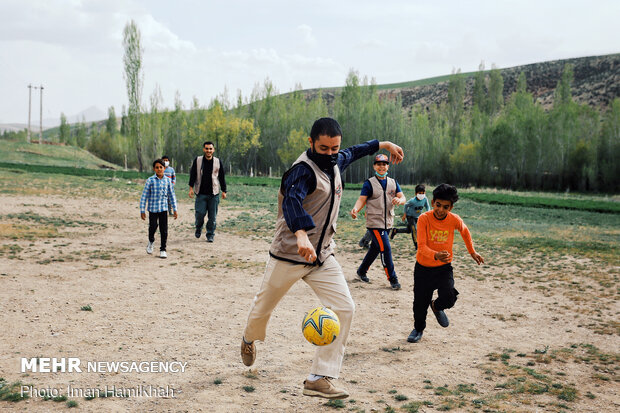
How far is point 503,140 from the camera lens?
55.6 m

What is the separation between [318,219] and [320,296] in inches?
26.7

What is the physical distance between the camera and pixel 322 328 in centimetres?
411

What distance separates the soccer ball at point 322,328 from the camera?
13.5ft

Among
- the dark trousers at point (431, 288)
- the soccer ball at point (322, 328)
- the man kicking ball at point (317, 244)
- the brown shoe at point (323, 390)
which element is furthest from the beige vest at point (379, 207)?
the brown shoe at point (323, 390)

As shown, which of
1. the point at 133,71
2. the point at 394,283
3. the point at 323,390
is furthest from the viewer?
the point at 133,71

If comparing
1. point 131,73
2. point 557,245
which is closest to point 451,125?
point 131,73

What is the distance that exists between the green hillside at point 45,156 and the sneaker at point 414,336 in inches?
2168

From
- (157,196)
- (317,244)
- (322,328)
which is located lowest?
(322,328)

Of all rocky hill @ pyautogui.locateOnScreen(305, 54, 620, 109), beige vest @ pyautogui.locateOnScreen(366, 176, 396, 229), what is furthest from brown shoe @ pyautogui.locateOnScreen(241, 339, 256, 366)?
rocky hill @ pyautogui.locateOnScreen(305, 54, 620, 109)

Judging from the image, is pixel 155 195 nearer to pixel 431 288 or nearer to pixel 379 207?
pixel 379 207

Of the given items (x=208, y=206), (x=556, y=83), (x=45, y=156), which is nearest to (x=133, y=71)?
(x=45, y=156)

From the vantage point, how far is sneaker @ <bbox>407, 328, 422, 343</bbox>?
5918 millimetres

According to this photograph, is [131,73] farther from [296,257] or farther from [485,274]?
[296,257]

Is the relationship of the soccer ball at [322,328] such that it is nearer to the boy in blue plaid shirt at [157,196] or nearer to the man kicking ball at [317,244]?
the man kicking ball at [317,244]
